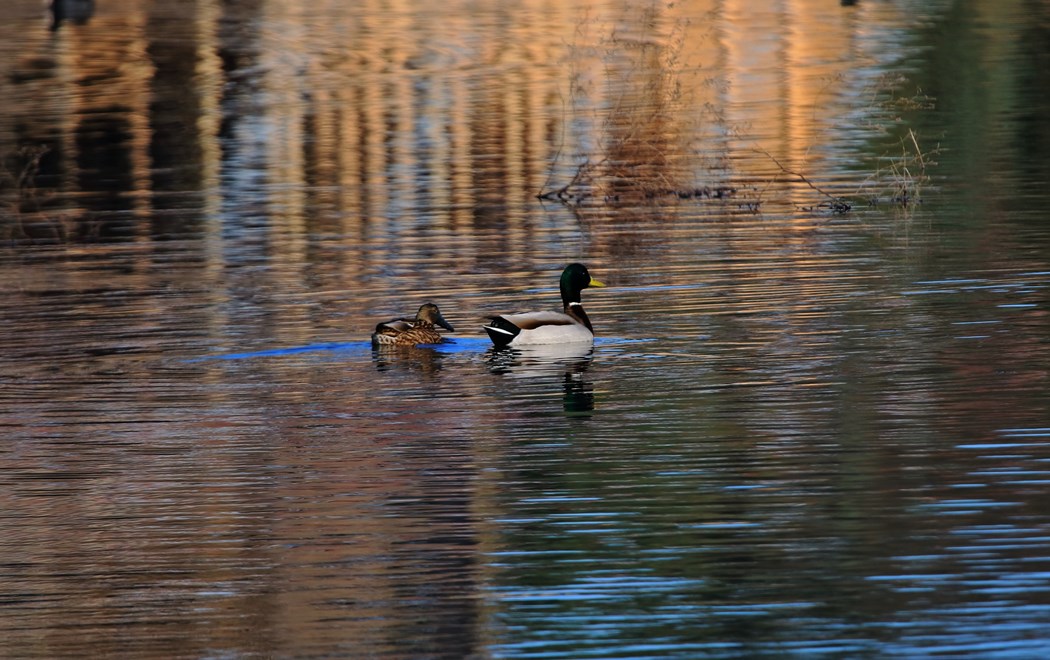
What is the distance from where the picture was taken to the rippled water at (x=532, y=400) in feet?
36.5

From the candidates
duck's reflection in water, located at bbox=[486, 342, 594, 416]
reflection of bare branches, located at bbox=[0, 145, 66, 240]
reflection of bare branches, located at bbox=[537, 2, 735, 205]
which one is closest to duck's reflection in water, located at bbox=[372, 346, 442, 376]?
duck's reflection in water, located at bbox=[486, 342, 594, 416]

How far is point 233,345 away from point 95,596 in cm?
896

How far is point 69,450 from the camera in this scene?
15.9m

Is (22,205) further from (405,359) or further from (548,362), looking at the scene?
(548,362)

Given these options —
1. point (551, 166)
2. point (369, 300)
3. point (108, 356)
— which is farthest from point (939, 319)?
point (551, 166)

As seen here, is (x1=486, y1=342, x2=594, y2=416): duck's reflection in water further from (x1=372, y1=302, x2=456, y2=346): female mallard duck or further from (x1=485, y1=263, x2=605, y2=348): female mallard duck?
(x1=372, y1=302, x2=456, y2=346): female mallard duck

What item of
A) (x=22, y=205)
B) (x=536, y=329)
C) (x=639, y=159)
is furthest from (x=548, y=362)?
(x=22, y=205)

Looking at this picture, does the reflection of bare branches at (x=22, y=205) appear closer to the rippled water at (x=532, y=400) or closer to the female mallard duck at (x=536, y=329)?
the rippled water at (x=532, y=400)

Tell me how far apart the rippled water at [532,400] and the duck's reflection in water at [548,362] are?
6 cm

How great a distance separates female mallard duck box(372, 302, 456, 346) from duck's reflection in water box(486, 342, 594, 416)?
0.62 m

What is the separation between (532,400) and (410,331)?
2494 mm

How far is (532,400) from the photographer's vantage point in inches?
686

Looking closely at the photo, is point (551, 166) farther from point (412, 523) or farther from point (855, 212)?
point (412, 523)

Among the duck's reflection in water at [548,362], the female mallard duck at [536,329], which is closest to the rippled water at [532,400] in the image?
the duck's reflection in water at [548,362]
